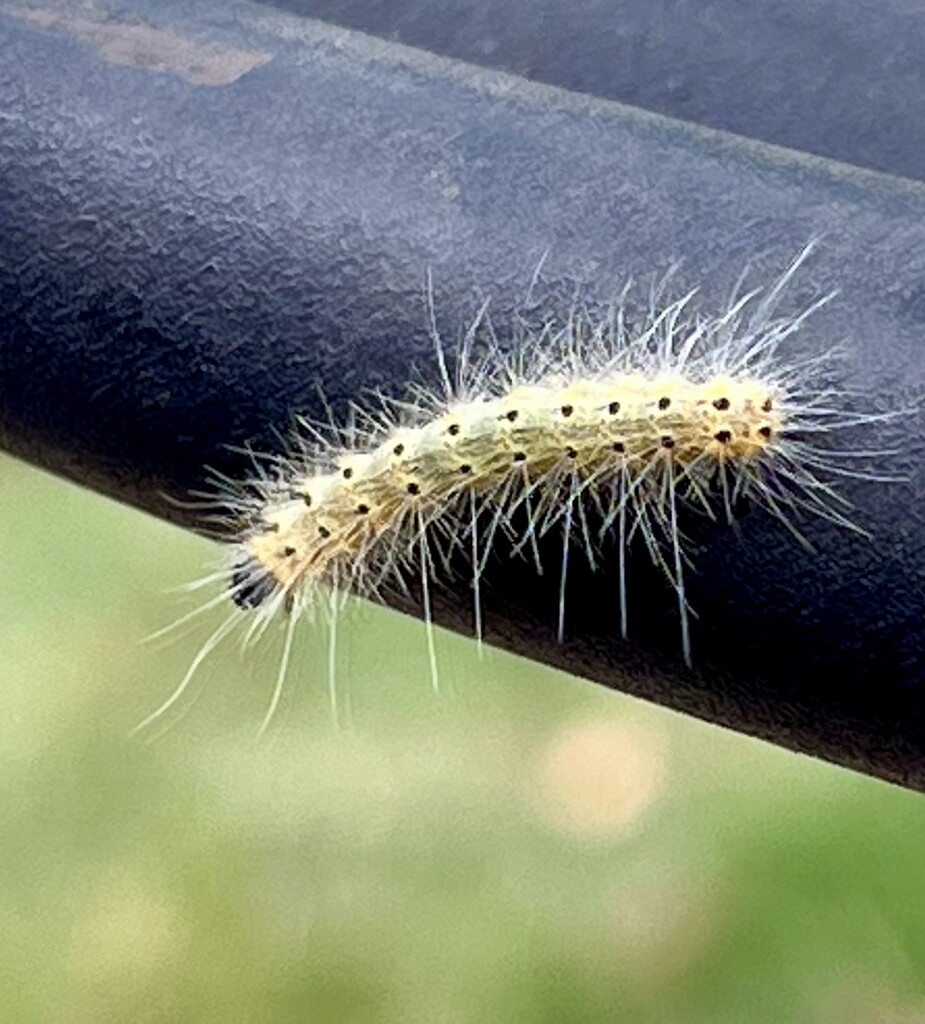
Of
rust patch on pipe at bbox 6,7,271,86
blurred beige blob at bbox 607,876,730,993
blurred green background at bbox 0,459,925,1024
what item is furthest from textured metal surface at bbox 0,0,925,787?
blurred beige blob at bbox 607,876,730,993

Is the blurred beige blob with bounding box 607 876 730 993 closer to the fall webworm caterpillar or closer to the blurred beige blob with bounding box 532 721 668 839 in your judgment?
the blurred beige blob with bounding box 532 721 668 839

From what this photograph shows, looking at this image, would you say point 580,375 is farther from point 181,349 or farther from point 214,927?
point 214,927

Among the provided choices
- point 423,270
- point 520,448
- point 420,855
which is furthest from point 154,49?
point 420,855

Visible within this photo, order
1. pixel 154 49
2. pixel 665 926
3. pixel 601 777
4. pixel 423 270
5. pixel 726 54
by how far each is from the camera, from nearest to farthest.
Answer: pixel 423 270 → pixel 154 49 → pixel 726 54 → pixel 665 926 → pixel 601 777

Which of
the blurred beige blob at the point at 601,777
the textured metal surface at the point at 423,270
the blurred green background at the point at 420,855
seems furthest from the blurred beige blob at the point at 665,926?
the textured metal surface at the point at 423,270

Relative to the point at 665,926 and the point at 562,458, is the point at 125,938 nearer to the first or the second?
the point at 665,926

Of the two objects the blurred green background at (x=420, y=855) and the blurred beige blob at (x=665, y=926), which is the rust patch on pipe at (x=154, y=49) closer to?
the blurred green background at (x=420, y=855)
